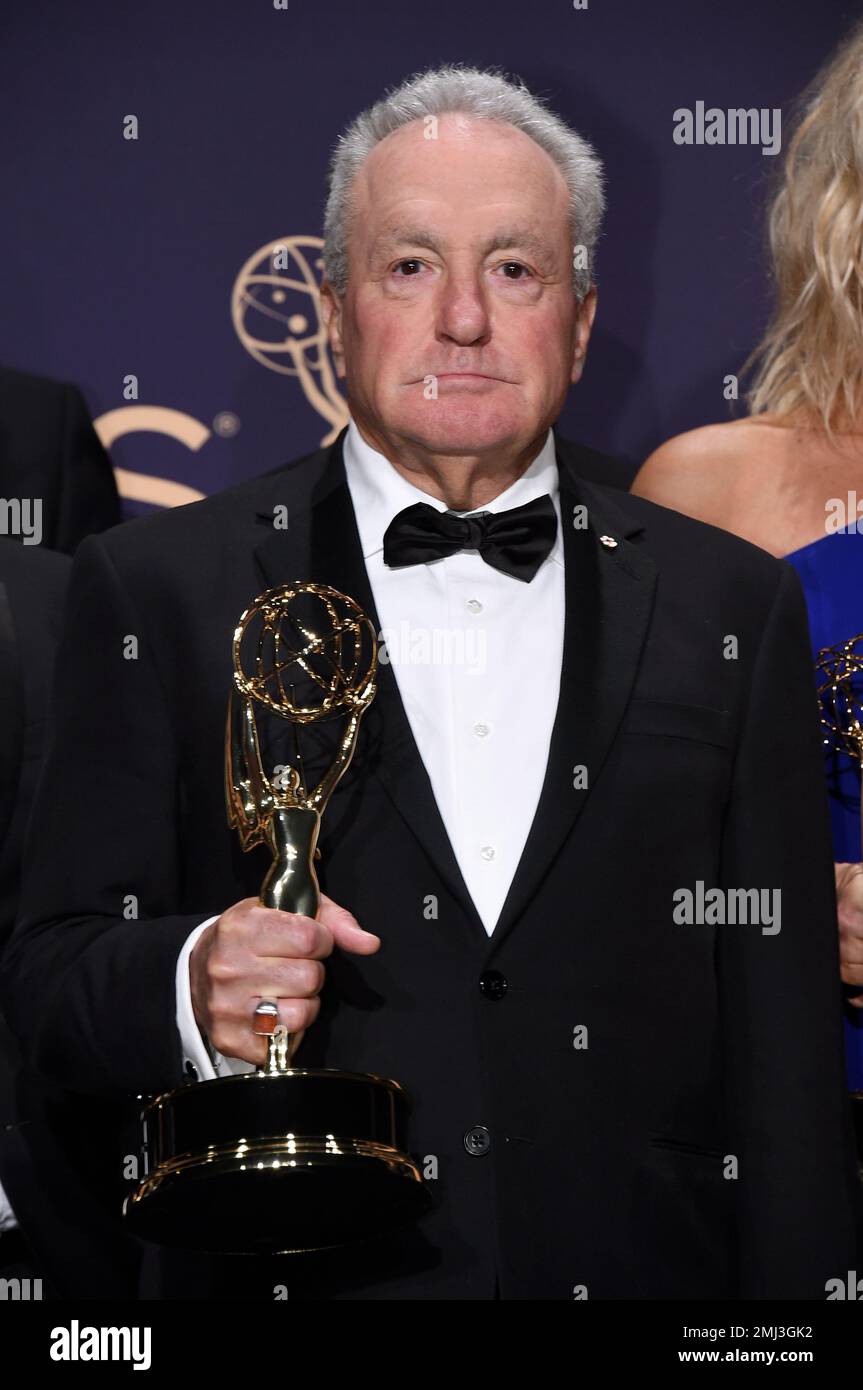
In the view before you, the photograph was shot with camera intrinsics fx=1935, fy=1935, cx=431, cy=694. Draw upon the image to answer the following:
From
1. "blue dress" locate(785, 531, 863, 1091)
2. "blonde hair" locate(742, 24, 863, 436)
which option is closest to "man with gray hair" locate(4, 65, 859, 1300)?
"blue dress" locate(785, 531, 863, 1091)

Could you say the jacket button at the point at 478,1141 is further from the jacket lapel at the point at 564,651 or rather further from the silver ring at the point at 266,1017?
the silver ring at the point at 266,1017

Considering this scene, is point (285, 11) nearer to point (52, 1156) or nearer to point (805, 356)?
point (805, 356)

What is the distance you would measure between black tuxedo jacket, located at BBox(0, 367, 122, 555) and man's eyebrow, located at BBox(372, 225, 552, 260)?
0.98 m

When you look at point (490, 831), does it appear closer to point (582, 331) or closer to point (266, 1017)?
point (266, 1017)

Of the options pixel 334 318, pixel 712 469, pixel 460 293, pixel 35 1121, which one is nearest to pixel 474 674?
pixel 460 293

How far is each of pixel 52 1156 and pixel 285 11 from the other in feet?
6.16

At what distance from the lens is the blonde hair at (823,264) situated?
9.46 ft

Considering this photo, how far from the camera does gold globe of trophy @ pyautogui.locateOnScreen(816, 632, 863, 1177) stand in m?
2.50

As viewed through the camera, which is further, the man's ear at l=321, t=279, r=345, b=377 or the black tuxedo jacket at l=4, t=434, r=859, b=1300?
the man's ear at l=321, t=279, r=345, b=377

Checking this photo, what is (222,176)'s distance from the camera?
313 centimetres

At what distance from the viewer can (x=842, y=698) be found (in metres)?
2.63

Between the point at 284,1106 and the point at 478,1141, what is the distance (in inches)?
12.4

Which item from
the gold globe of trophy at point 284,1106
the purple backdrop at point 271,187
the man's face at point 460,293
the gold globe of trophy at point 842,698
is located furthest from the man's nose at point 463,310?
the purple backdrop at point 271,187

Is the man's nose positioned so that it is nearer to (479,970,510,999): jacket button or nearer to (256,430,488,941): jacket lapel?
(256,430,488,941): jacket lapel
